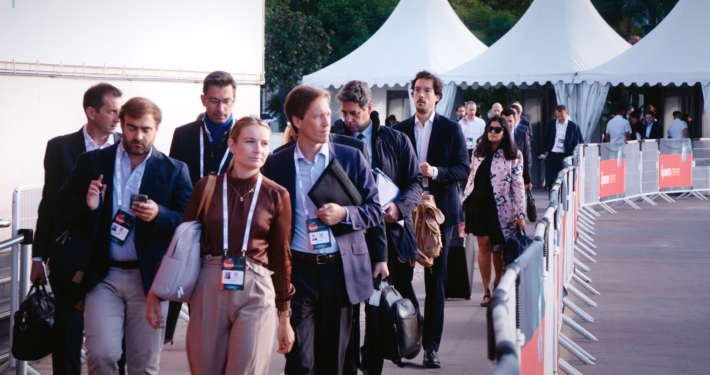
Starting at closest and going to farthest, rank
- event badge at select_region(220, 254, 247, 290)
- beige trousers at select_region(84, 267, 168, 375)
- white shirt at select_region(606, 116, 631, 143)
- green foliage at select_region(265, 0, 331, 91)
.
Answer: event badge at select_region(220, 254, 247, 290)
beige trousers at select_region(84, 267, 168, 375)
white shirt at select_region(606, 116, 631, 143)
green foliage at select_region(265, 0, 331, 91)

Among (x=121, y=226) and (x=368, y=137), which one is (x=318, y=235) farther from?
(x=368, y=137)

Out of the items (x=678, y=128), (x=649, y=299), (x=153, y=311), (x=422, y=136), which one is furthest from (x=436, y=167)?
(x=678, y=128)

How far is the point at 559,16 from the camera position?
1064 inches

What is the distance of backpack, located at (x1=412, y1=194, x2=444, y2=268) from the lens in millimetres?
7277

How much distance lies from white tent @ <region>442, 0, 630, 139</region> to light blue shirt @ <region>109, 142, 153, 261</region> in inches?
828

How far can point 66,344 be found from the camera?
19.8 feet

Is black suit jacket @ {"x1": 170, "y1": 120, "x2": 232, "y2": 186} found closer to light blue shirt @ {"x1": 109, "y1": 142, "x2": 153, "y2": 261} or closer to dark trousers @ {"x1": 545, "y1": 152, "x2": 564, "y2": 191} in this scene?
light blue shirt @ {"x1": 109, "y1": 142, "x2": 153, "y2": 261}

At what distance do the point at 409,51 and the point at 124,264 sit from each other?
949 inches

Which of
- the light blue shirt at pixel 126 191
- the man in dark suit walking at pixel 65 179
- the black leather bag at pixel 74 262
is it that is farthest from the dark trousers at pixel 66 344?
the light blue shirt at pixel 126 191

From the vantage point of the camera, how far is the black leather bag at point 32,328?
5.89m

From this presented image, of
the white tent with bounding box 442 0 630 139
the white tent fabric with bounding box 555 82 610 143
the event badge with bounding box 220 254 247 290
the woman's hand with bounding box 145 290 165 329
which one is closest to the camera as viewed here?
the event badge with bounding box 220 254 247 290

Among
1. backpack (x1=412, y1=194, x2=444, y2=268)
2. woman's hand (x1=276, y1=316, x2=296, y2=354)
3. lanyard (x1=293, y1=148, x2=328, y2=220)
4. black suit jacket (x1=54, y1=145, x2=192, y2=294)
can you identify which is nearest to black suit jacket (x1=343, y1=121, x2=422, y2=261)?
backpack (x1=412, y1=194, x2=444, y2=268)

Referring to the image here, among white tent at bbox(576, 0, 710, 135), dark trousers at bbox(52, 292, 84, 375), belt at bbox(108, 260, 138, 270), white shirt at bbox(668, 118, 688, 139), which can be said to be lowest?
dark trousers at bbox(52, 292, 84, 375)

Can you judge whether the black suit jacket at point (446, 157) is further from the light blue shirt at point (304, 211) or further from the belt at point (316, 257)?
the belt at point (316, 257)
